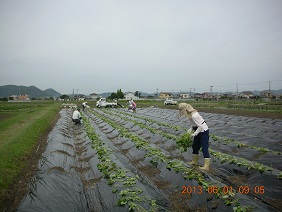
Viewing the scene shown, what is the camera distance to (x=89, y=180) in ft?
20.8

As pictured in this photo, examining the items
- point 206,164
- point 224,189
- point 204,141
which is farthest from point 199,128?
point 224,189

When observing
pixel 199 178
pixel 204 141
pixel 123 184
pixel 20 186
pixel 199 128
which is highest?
pixel 199 128

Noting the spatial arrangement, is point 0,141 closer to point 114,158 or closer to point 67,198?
point 114,158

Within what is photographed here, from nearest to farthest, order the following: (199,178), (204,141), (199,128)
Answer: (199,178), (199,128), (204,141)

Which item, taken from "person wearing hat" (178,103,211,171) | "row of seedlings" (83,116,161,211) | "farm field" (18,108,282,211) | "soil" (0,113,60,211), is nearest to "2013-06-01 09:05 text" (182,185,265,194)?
"farm field" (18,108,282,211)

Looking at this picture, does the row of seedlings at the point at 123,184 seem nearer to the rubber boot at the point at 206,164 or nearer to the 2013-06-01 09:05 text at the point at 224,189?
the 2013-06-01 09:05 text at the point at 224,189

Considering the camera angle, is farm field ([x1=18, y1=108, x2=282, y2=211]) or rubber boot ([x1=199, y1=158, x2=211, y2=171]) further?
rubber boot ([x1=199, y1=158, x2=211, y2=171])

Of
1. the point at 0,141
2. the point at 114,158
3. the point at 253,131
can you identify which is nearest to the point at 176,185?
the point at 114,158

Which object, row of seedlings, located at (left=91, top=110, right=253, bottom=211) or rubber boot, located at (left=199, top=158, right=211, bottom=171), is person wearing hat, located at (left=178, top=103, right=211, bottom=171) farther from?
row of seedlings, located at (left=91, top=110, right=253, bottom=211)

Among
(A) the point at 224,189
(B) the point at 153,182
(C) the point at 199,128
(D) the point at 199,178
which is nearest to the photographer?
(A) the point at 224,189

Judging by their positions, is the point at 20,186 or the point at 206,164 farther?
the point at 206,164

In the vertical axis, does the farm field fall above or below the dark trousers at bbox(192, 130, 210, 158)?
below

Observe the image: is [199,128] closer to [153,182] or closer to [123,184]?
[153,182]

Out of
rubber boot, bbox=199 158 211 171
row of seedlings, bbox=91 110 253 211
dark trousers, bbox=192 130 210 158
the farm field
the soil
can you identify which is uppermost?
dark trousers, bbox=192 130 210 158
